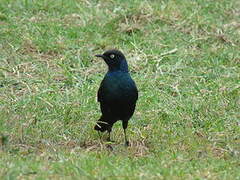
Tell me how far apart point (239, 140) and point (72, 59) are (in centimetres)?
330

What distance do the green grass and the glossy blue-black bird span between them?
0.32 m

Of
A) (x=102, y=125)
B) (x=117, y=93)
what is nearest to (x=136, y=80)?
(x=102, y=125)

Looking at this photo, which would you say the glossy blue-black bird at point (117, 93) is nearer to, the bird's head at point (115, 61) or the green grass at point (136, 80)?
the bird's head at point (115, 61)

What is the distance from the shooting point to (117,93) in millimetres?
7094

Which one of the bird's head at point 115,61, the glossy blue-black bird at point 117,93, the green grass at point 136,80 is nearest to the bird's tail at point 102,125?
the glossy blue-black bird at point 117,93

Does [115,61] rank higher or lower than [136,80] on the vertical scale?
higher

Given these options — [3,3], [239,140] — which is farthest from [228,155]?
[3,3]

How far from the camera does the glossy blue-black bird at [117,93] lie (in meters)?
7.11

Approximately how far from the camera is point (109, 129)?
7.52 metres

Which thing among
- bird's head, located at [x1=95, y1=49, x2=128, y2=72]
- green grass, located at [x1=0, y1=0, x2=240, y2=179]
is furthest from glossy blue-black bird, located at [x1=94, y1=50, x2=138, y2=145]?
green grass, located at [x1=0, y1=0, x2=240, y2=179]

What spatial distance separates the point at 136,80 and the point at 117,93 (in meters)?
2.40

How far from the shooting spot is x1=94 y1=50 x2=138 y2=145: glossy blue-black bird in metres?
7.11

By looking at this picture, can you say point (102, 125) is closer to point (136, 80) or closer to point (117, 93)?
point (117, 93)

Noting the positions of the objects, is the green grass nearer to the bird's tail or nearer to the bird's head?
the bird's tail
